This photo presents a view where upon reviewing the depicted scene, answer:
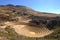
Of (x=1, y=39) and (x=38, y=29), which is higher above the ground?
(x=1, y=39)

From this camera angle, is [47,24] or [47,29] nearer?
[47,29]

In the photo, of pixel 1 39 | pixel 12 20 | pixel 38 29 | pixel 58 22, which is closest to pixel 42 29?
pixel 38 29

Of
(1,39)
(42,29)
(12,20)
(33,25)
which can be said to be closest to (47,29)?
(42,29)

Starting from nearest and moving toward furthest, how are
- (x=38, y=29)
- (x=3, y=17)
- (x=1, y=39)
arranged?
1. (x=1, y=39)
2. (x=38, y=29)
3. (x=3, y=17)

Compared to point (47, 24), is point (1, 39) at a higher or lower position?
higher

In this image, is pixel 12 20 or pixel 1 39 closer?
pixel 1 39

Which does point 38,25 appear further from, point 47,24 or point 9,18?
point 9,18

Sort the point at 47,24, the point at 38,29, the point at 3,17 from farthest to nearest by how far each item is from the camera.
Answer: the point at 3,17
the point at 47,24
the point at 38,29

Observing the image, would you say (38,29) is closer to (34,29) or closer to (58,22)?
(34,29)

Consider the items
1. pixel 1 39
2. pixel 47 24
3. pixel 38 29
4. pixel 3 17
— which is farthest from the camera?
pixel 3 17
